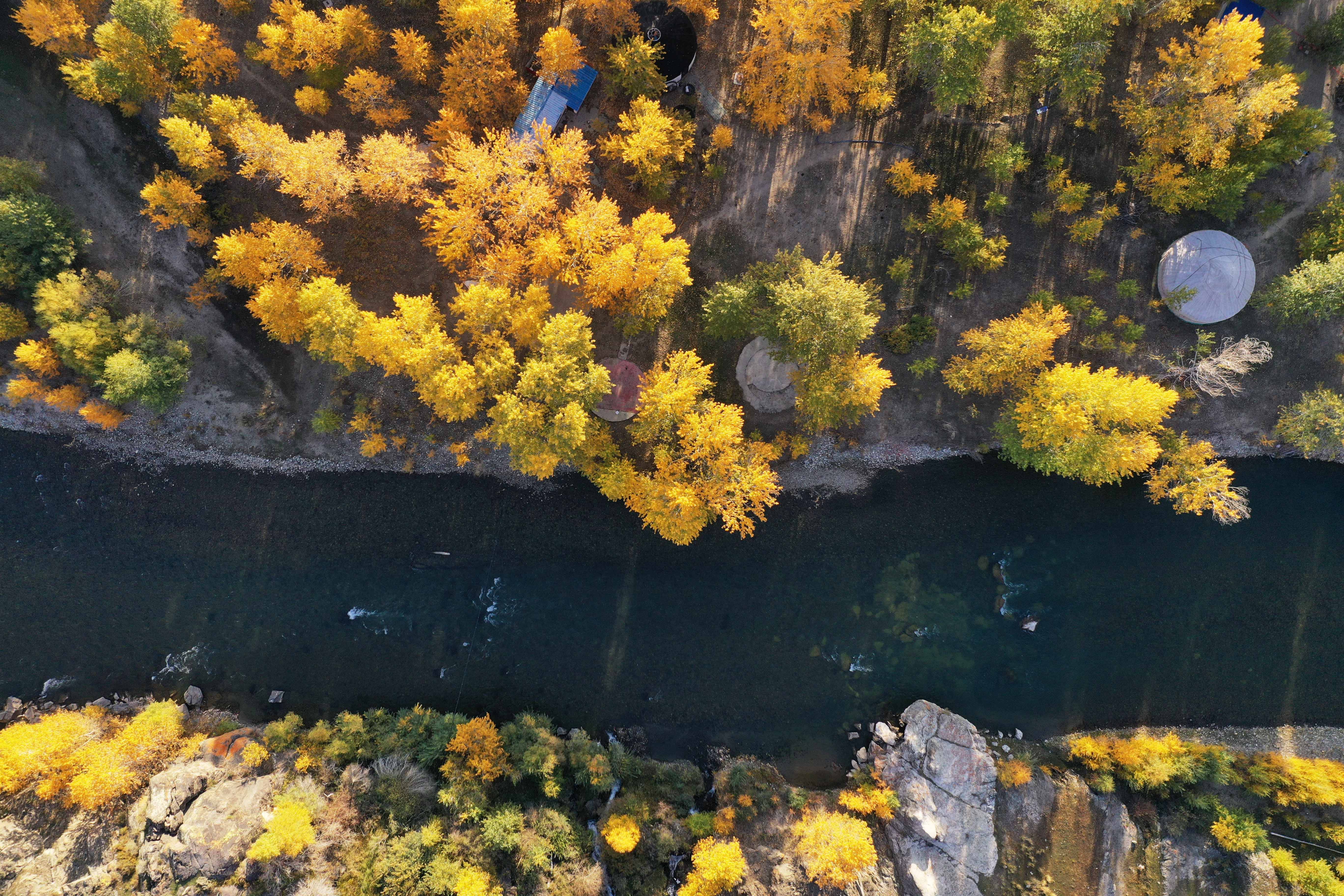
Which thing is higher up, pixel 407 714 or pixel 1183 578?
pixel 1183 578

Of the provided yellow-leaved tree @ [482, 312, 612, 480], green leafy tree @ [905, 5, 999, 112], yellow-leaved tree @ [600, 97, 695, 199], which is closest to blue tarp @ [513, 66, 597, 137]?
yellow-leaved tree @ [600, 97, 695, 199]

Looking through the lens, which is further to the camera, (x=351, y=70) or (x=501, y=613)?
(x=501, y=613)

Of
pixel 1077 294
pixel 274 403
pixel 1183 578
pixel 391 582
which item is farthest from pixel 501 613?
pixel 1183 578

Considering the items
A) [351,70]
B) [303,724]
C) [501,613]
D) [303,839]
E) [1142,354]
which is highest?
[351,70]

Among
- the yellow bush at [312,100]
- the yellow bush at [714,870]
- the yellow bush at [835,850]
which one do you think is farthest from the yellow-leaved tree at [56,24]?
the yellow bush at [835,850]

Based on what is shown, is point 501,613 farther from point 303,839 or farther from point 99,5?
point 99,5

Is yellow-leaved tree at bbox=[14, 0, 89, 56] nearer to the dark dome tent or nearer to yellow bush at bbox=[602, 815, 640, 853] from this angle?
the dark dome tent

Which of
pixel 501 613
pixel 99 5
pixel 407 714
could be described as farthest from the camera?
pixel 501 613

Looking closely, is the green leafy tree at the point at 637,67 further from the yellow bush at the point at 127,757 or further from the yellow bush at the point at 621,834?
the yellow bush at the point at 127,757
